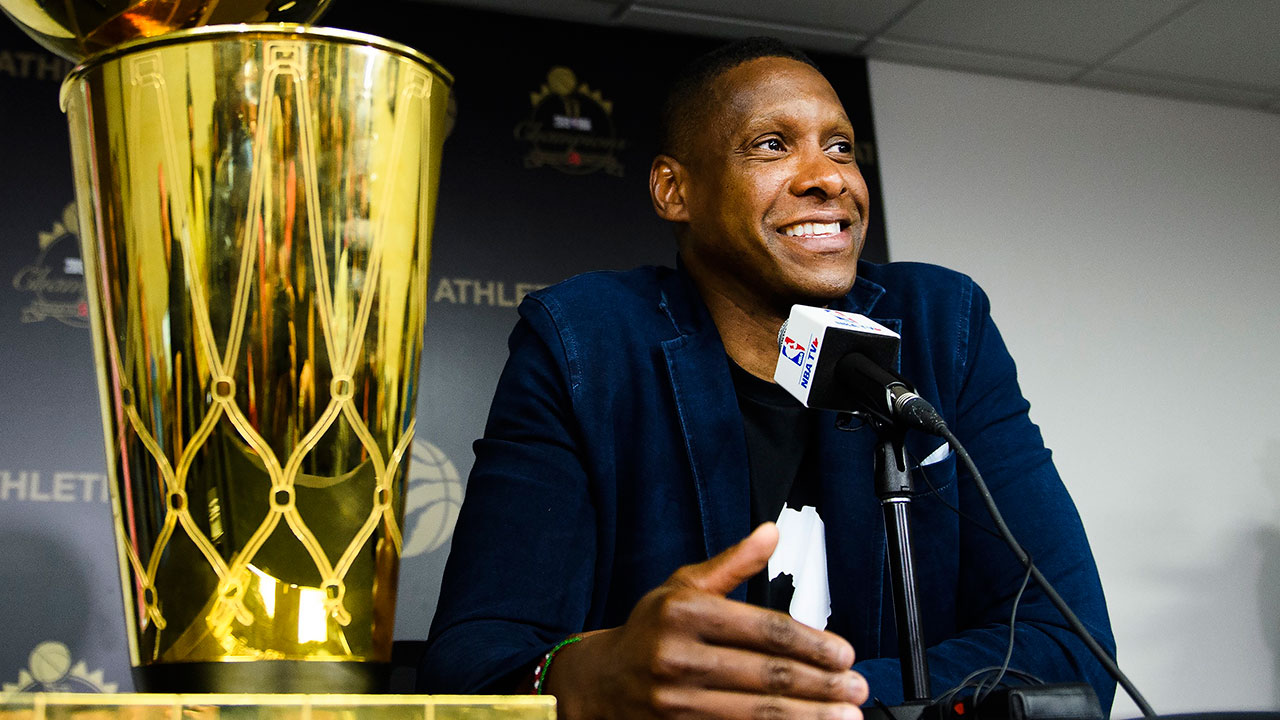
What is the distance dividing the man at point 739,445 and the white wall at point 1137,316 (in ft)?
6.55

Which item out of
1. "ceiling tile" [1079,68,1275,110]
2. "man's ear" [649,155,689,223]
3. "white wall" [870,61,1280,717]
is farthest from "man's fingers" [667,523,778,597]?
"ceiling tile" [1079,68,1275,110]

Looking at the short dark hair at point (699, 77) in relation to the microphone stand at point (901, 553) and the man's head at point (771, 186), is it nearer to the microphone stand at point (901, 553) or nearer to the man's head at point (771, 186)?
the man's head at point (771, 186)

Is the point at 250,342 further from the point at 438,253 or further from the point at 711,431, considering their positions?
the point at 438,253

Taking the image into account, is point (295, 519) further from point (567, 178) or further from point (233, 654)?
point (567, 178)

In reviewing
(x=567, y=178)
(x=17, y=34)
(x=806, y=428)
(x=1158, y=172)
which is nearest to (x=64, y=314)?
(x=17, y=34)

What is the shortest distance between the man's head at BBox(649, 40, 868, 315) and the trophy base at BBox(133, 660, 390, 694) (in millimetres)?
830

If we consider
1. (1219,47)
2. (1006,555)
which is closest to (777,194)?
(1006,555)

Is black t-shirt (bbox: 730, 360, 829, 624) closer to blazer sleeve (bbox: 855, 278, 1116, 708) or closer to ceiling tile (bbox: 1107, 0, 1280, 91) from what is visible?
blazer sleeve (bbox: 855, 278, 1116, 708)

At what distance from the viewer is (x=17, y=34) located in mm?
2621

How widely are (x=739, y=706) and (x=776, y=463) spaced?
0.68m

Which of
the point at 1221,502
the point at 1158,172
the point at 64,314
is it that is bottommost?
the point at 1221,502

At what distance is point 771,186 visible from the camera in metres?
1.36

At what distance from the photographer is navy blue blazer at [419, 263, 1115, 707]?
1.03 metres

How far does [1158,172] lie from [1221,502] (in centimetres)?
109
